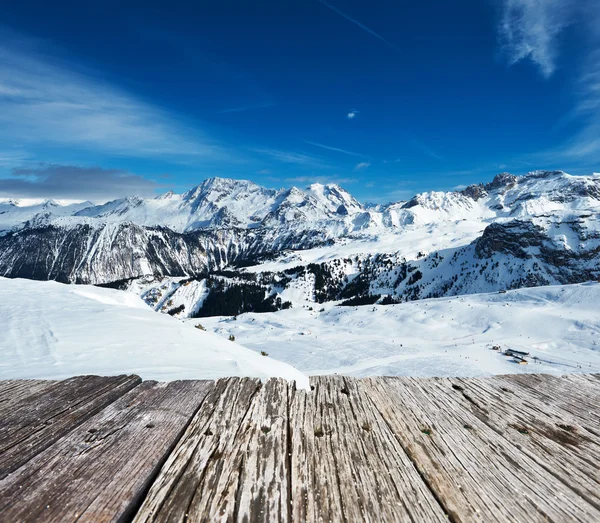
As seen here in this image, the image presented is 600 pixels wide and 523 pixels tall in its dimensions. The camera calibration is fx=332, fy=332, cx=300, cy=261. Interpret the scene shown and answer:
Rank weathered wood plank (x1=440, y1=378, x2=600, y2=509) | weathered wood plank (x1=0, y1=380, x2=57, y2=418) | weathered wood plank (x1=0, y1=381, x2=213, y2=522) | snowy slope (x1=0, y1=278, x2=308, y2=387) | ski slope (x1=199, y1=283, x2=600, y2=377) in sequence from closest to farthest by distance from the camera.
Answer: weathered wood plank (x1=0, y1=381, x2=213, y2=522)
weathered wood plank (x1=440, y1=378, x2=600, y2=509)
weathered wood plank (x1=0, y1=380, x2=57, y2=418)
snowy slope (x1=0, y1=278, x2=308, y2=387)
ski slope (x1=199, y1=283, x2=600, y2=377)

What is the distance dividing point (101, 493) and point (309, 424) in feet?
4.47

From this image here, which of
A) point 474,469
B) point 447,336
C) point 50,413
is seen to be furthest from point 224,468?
point 447,336

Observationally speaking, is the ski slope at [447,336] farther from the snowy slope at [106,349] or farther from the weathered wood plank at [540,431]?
the weathered wood plank at [540,431]

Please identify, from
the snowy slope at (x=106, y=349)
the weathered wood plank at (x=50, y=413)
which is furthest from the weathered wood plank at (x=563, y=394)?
the weathered wood plank at (x=50, y=413)

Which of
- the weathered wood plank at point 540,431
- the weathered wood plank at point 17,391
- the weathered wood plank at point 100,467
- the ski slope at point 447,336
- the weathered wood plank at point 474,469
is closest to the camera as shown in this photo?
the weathered wood plank at point 100,467

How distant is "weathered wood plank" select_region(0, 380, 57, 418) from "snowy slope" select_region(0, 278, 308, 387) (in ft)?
3.38

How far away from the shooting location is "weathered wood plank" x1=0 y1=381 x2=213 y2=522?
160cm

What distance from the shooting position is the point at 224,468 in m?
1.94

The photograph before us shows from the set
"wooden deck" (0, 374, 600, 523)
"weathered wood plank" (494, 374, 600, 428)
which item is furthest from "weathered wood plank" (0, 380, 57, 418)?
"weathered wood plank" (494, 374, 600, 428)

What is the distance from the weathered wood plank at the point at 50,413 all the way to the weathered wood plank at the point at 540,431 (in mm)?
3158

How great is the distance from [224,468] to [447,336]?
195ft

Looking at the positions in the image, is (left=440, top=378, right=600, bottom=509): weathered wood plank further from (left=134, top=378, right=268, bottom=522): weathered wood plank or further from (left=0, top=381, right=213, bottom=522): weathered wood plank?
(left=0, top=381, right=213, bottom=522): weathered wood plank

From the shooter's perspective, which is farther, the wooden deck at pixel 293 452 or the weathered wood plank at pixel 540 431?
the weathered wood plank at pixel 540 431

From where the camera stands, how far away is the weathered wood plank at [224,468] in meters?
1.61
